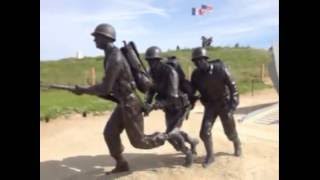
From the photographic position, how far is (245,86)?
29.2 meters

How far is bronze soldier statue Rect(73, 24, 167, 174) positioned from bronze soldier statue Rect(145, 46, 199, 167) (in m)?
0.55

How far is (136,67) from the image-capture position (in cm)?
945

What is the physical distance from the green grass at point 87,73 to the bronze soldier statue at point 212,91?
8021 mm

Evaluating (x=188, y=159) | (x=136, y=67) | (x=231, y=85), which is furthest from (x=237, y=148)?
(x=136, y=67)

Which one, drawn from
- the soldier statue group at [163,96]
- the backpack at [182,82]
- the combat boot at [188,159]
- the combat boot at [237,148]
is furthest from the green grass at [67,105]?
the combat boot at [188,159]

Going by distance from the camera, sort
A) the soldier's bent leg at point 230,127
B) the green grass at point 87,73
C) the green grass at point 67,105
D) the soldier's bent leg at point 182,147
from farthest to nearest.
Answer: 1. the green grass at point 87,73
2. the green grass at point 67,105
3. the soldier's bent leg at point 230,127
4. the soldier's bent leg at point 182,147

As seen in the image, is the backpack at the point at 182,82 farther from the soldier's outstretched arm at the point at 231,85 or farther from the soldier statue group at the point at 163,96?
the soldier's outstretched arm at the point at 231,85

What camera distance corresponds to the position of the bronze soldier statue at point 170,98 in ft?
33.0

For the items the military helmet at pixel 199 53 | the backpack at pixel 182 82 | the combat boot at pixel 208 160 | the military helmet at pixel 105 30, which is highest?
the military helmet at pixel 105 30

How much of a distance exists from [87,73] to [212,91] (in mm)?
20486

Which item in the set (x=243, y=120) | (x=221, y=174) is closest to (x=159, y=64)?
(x=221, y=174)

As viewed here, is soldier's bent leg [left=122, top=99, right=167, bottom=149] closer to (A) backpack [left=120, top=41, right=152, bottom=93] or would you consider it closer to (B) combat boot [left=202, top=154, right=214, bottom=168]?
(A) backpack [left=120, top=41, right=152, bottom=93]

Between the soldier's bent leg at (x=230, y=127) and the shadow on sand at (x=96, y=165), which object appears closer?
the shadow on sand at (x=96, y=165)
